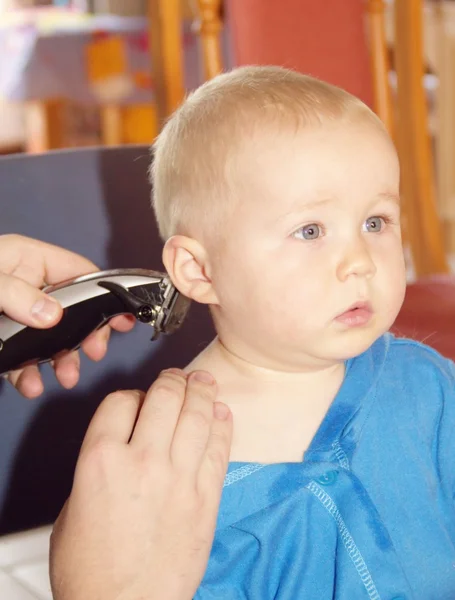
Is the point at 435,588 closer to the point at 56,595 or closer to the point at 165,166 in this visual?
the point at 56,595

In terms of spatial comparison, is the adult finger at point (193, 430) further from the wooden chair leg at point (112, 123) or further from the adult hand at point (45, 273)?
the wooden chair leg at point (112, 123)

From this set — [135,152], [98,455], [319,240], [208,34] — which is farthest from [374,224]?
Result: [208,34]

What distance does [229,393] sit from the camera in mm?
749

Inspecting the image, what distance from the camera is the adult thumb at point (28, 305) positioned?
30.1 inches

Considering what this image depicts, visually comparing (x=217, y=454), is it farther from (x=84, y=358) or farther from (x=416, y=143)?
(x=416, y=143)

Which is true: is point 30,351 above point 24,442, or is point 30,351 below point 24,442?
above

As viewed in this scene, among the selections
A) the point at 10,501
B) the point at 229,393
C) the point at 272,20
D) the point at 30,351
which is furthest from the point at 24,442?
the point at 272,20

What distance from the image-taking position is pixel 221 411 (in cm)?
71

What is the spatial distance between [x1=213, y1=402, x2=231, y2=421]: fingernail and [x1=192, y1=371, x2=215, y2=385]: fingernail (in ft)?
0.08

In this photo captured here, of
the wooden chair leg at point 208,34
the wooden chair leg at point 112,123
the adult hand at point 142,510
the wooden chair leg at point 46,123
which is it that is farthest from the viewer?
the wooden chair leg at point 46,123

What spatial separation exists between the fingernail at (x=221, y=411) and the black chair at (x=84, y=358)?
0.33 meters

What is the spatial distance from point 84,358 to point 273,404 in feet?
1.08

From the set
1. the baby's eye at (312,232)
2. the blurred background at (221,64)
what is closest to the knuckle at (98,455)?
the baby's eye at (312,232)

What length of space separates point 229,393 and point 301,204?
18cm
